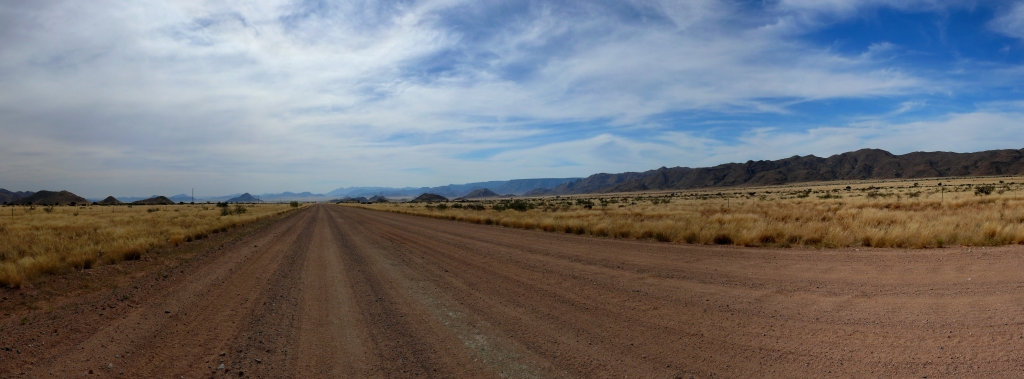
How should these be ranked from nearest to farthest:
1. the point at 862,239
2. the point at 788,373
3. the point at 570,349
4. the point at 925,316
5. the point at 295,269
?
the point at 788,373 < the point at 570,349 < the point at 925,316 < the point at 295,269 < the point at 862,239

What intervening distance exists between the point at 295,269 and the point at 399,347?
6506mm

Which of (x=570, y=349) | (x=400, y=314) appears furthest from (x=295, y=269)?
(x=570, y=349)

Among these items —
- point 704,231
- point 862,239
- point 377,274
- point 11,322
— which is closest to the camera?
point 11,322

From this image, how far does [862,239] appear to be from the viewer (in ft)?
37.3

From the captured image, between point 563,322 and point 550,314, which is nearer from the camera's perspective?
point 563,322

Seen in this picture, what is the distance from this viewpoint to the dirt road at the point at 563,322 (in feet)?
14.1

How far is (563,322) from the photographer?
564 centimetres

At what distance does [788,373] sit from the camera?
401cm

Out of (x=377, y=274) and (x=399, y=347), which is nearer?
(x=399, y=347)

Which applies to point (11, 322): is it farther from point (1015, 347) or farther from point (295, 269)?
point (1015, 347)

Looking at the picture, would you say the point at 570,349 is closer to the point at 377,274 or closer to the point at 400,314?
the point at 400,314

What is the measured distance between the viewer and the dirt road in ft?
14.1

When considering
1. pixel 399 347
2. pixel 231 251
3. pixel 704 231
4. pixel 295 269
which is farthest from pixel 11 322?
pixel 704 231

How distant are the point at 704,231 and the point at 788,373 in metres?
10.6
